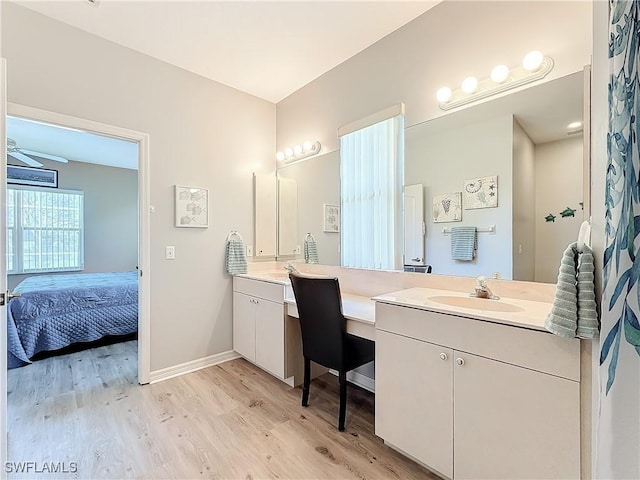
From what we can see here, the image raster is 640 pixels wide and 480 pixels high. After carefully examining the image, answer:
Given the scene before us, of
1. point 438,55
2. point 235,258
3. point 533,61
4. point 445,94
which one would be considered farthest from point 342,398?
point 438,55

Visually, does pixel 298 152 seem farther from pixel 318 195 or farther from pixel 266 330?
pixel 266 330

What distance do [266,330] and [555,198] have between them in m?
2.21

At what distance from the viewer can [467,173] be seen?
1872 mm

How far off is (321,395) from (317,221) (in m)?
1.51

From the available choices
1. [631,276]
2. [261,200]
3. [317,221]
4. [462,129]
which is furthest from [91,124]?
[631,276]

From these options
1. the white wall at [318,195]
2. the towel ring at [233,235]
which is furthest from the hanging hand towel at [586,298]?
the towel ring at [233,235]

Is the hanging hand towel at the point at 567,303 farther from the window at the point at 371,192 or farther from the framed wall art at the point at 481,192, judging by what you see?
the window at the point at 371,192

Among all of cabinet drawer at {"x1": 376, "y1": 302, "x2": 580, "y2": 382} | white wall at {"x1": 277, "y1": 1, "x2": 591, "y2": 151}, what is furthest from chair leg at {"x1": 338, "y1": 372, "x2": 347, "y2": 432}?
white wall at {"x1": 277, "y1": 1, "x2": 591, "y2": 151}

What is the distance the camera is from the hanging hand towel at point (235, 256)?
3.01 meters

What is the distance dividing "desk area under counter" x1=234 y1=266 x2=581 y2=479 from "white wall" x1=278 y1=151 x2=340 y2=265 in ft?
3.49

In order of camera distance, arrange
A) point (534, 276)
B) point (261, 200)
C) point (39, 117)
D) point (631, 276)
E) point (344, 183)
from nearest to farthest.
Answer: point (631, 276)
point (534, 276)
point (39, 117)
point (344, 183)
point (261, 200)

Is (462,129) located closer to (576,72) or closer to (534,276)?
(576,72)

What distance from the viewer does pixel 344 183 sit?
268cm

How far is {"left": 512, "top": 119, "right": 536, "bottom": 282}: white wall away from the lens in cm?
163
